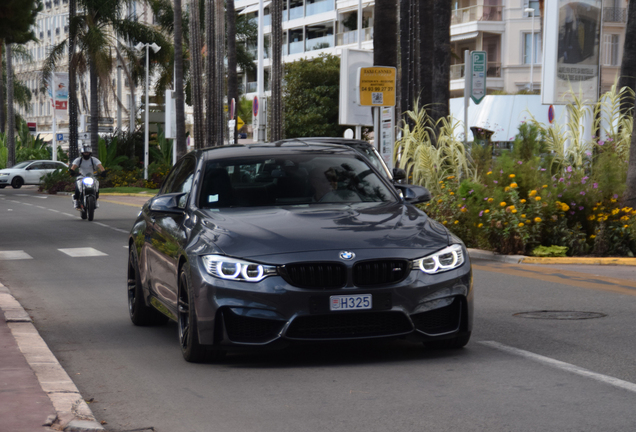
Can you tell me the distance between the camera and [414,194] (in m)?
8.55

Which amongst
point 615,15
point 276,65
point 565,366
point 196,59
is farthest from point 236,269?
point 615,15

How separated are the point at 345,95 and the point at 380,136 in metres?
2.85

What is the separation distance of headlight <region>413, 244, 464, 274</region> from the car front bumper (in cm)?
4

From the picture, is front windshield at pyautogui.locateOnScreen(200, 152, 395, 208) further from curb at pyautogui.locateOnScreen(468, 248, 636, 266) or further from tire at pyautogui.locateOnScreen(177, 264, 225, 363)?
curb at pyautogui.locateOnScreen(468, 248, 636, 266)

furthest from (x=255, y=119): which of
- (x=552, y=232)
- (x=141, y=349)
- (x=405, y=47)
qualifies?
(x=141, y=349)

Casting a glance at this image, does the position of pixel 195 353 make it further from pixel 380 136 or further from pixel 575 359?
pixel 380 136

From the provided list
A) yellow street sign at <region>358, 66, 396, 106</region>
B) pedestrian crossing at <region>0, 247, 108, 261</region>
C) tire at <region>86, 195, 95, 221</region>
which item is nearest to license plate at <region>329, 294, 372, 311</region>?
pedestrian crossing at <region>0, 247, 108, 261</region>

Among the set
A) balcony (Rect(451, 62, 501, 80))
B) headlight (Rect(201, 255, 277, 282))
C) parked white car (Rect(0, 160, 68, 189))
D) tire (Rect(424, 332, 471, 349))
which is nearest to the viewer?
headlight (Rect(201, 255, 277, 282))

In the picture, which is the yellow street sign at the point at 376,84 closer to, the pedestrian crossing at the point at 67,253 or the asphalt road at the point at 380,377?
the pedestrian crossing at the point at 67,253

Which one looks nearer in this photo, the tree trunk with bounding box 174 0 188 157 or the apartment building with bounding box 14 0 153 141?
the tree trunk with bounding box 174 0 188 157

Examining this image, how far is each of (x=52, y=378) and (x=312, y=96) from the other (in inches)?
2353

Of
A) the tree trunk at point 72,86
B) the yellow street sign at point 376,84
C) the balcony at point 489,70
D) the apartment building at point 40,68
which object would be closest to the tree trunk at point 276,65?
the tree trunk at point 72,86

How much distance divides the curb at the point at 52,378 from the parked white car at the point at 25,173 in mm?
52266

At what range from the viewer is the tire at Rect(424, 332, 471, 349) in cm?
753
